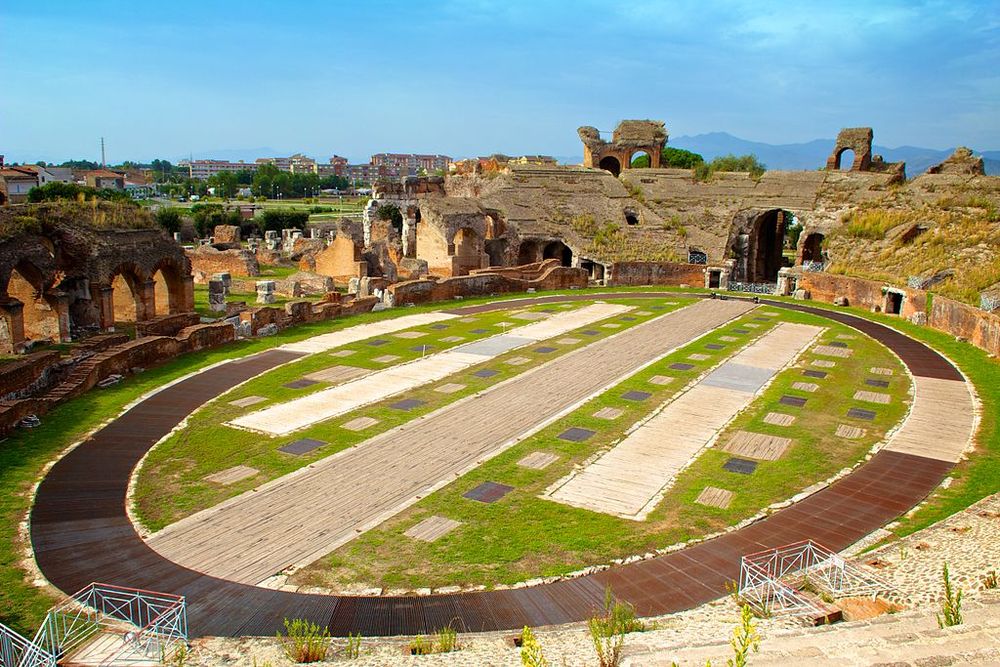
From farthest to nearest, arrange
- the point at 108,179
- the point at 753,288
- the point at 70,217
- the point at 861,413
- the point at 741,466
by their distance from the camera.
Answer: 1. the point at 108,179
2. the point at 753,288
3. the point at 70,217
4. the point at 861,413
5. the point at 741,466

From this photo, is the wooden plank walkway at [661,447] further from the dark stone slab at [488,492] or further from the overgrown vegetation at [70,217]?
the overgrown vegetation at [70,217]

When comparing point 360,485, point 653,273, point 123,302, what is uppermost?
point 653,273

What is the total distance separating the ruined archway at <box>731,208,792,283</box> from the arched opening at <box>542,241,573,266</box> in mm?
9267

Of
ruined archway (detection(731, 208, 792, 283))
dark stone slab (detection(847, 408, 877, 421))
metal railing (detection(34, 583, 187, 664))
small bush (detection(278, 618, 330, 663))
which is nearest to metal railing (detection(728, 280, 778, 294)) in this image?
ruined archway (detection(731, 208, 792, 283))

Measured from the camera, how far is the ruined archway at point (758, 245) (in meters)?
41.1

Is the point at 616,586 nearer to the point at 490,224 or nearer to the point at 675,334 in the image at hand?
the point at 675,334

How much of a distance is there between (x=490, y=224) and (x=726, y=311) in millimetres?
15996

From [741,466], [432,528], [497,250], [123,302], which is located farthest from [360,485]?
[497,250]

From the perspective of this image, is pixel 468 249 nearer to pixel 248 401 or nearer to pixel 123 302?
pixel 123 302

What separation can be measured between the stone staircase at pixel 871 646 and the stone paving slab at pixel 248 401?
11773 mm

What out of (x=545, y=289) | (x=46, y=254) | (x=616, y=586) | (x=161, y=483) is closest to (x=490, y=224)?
(x=545, y=289)

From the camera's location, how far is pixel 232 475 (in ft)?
41.2

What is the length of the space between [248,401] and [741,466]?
35.9ft

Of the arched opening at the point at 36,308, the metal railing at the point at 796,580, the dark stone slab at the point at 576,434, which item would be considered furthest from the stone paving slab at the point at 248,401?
the metal railing at the point at 796,580
